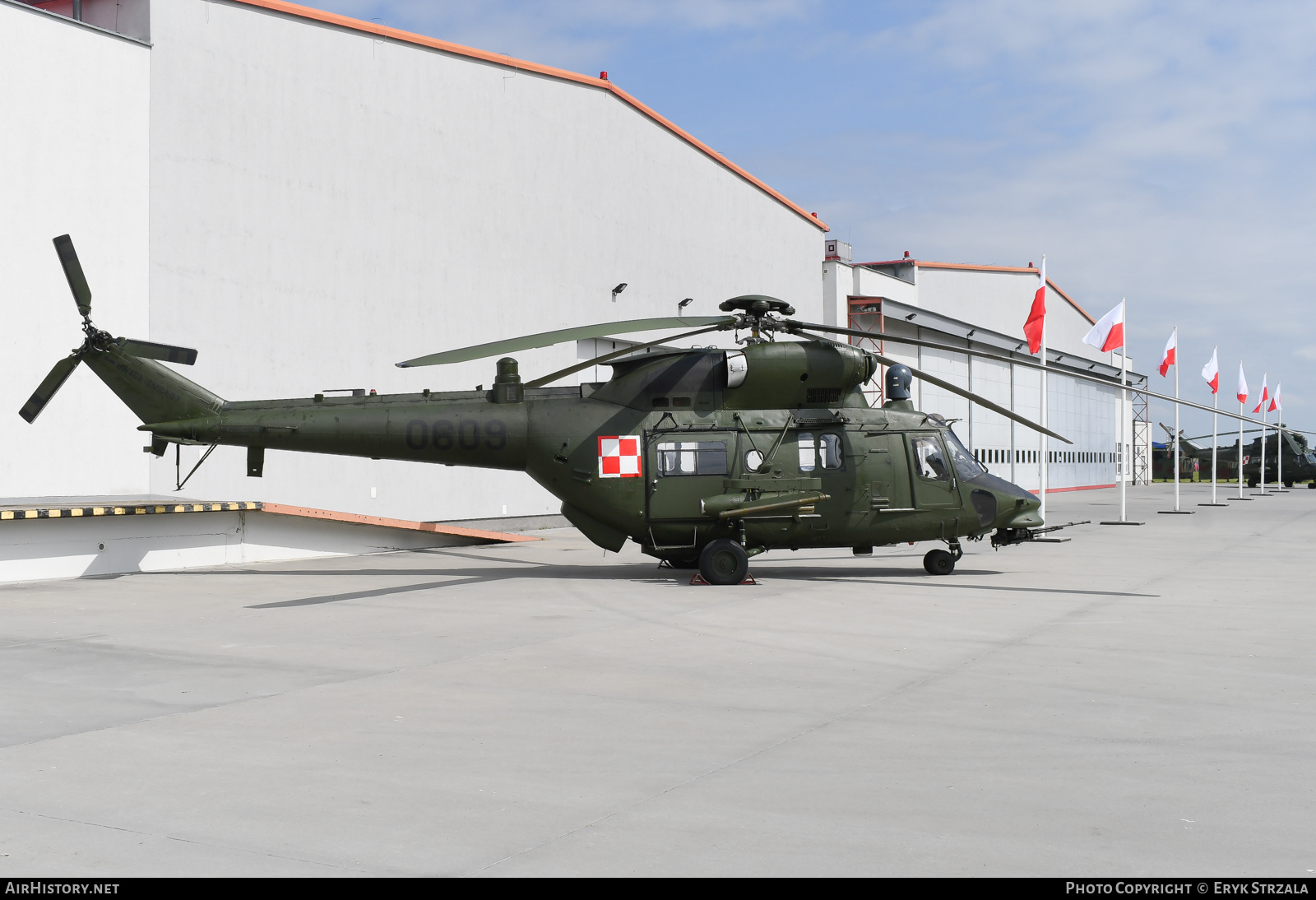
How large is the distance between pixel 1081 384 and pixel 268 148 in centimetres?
5907

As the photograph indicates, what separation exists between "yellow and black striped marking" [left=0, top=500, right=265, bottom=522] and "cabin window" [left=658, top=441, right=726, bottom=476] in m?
7.56

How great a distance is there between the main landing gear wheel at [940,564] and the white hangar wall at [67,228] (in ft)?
41.7

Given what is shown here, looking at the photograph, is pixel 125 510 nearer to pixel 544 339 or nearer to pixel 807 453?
pixel 544 339

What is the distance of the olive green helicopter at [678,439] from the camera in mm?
13805

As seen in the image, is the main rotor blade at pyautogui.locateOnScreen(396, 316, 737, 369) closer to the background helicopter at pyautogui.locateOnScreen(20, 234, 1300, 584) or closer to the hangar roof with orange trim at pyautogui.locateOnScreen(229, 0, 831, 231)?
the background helicopter at pyautogui.locateOnScreen(20, 234, 1300, 584)

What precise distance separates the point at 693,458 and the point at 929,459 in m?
3.26

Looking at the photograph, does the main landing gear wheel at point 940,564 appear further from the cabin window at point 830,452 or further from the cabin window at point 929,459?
the cabin window at point 830,452

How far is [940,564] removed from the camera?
14828 millimetres

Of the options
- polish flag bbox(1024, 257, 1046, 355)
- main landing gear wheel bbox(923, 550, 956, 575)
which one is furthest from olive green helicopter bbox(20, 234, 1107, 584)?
polish flag bbox(1024, 257, 1046, 355)

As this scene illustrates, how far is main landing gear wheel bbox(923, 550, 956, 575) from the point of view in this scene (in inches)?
583

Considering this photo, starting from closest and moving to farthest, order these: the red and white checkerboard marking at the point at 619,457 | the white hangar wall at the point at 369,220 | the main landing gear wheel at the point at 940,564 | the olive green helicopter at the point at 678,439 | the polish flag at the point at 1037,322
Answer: the olive green helicopter at the point at 678,439
the red and white checkerboard marking at the point at 619,457
the main landing gear wheel at the point at 940,564
the white hangar wall at the point at 369,220
the polish flag at the point at 1037,322

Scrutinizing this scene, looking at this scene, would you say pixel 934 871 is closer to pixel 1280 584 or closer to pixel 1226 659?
pixel 1226 659

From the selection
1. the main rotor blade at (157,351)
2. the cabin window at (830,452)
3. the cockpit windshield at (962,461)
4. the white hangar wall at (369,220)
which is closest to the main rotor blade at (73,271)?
the main rotor blade at (157,351)

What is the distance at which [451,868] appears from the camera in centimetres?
397
